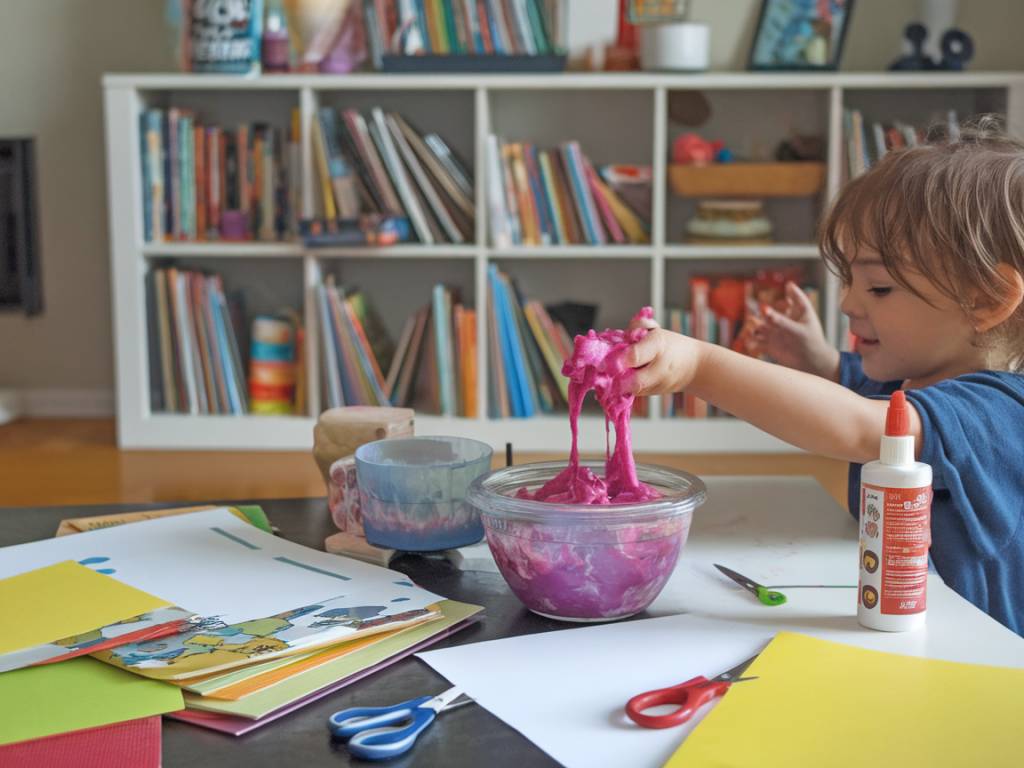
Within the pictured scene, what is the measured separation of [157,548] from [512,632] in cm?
34

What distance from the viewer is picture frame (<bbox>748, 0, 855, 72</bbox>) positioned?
320 centimetres

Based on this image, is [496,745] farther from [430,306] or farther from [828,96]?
[828,96]

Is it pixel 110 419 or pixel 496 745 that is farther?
pixel 110 419

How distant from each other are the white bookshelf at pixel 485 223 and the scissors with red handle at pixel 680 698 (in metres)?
2.46

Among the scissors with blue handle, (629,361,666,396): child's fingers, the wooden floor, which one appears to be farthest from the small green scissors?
the wooden floor

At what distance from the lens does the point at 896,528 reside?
0.80 metres

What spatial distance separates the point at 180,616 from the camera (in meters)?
0.81

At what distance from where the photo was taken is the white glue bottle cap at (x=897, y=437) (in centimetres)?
81

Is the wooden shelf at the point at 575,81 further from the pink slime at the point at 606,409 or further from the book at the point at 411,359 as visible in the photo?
the pink slime at the point at 606,409

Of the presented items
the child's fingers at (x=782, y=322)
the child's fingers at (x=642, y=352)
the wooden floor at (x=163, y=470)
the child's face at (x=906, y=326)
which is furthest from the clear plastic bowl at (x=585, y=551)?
the wooden floor at (x=163, y=470)

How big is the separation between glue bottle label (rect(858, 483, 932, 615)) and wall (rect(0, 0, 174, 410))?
10.3 feet

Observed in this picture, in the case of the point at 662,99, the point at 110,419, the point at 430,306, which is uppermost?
the point at 662,99

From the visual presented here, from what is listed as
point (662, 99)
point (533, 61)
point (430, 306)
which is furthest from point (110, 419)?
point (662, 99)

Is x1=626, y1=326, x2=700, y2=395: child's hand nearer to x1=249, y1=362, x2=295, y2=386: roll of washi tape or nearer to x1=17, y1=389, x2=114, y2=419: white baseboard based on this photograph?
x1=249, y1=362, x2=295, y2=386: roll of washi tape
